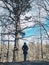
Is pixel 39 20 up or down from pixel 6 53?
up

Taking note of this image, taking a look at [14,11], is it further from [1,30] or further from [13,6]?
[1,30]

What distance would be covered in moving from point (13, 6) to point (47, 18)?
4.44 m

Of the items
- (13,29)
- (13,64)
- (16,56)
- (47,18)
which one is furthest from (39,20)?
(13,64)

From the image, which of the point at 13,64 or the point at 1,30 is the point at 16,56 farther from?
the point at 13,64

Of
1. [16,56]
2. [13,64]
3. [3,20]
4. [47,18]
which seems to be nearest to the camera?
[13,64]

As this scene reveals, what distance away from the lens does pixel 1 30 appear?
99.2ft

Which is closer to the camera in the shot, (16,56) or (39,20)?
(16,56)

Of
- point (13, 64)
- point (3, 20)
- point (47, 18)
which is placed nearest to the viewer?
point (13, 64)

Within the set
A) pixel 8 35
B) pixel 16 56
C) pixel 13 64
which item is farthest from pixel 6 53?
pixel 13 64

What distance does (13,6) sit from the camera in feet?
94.8

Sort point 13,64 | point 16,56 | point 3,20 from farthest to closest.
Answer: point 3,20 → point 16,56 → point 13,64

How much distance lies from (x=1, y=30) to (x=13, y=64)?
9928 millimetres

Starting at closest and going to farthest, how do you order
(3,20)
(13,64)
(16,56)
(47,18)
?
(13,64)
(16,56)
(3,20)
(47,18)

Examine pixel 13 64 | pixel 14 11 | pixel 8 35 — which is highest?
pixel 14 11
